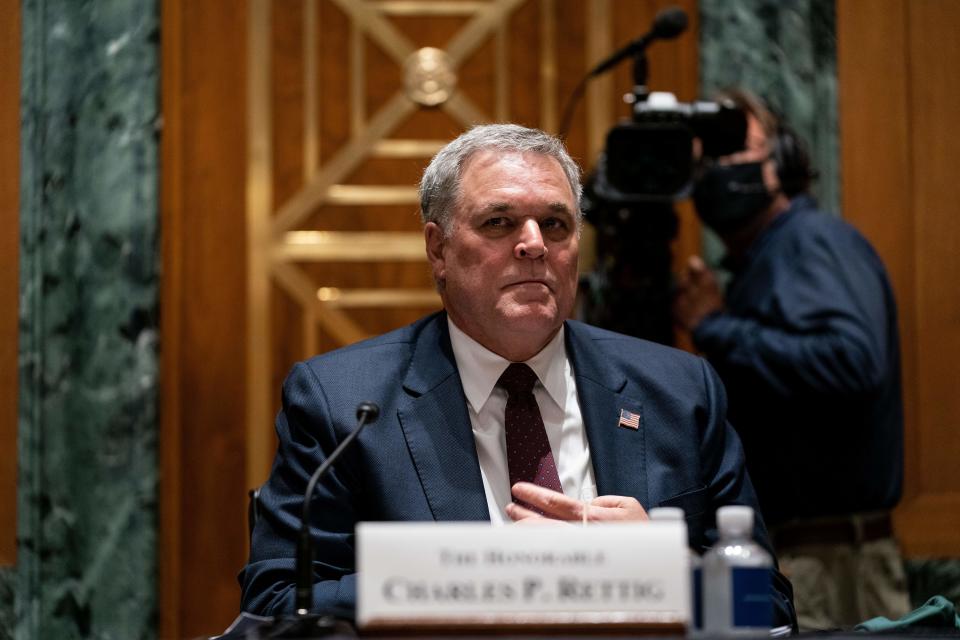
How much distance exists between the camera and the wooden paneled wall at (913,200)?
156 inches

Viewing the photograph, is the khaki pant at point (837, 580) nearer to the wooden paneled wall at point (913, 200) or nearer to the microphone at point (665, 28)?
the wooden paneled wall at point (913, 200)

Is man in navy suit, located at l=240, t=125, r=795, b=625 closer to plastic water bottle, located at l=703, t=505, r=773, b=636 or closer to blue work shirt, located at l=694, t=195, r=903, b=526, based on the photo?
plastic water bottle, located at l=703, t=505, r=773, b=636

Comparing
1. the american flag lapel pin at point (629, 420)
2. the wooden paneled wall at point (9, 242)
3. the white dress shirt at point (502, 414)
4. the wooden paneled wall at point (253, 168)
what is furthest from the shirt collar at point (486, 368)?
the wooden paneled wall at point (9, 242)

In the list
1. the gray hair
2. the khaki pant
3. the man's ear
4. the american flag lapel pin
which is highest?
the gray hair

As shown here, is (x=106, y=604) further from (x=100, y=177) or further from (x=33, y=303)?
(x=100, y=177)

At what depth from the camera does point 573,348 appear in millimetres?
2479

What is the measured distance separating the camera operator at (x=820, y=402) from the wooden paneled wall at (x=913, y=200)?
→ 0.56 meters

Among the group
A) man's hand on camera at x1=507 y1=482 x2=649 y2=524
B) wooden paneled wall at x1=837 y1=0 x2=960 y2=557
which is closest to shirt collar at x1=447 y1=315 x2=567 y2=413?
man's hand on camera at x1=507 y1=482 x2=649 y2=524

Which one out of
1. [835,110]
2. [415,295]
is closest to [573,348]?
[415,295]

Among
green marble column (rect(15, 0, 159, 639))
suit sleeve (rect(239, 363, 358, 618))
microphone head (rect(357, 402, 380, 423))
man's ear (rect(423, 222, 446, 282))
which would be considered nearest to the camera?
microphone head (rect(357, 402, 380, 423))

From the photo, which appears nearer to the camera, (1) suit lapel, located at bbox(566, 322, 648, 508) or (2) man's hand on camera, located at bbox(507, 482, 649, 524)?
(2) man's hand on camera, located at bbox(507, 482, 649, 524)

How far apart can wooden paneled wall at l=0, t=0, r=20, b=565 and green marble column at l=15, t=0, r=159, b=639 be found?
34 millimetres

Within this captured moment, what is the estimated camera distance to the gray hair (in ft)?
7.89

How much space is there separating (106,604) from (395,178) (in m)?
1.60
